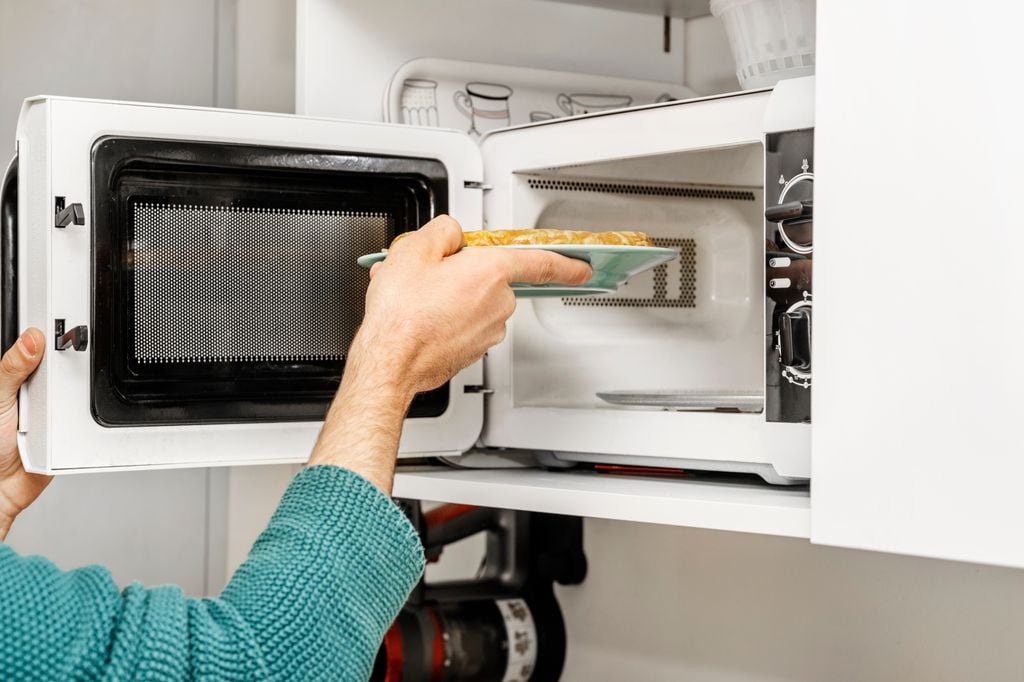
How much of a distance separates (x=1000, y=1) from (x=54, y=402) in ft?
2.65

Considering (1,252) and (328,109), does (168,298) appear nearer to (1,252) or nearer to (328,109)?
(1,252)

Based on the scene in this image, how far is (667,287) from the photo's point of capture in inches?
50.9

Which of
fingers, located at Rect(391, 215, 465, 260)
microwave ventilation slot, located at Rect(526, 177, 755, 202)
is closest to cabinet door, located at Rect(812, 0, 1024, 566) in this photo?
fingers, located at Rect(391, 215, 465, 260)

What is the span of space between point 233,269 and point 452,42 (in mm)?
472

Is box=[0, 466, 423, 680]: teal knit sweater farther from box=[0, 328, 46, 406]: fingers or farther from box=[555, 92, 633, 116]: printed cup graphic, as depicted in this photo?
box=[555, 92, 633, 116]: printed cup graphic

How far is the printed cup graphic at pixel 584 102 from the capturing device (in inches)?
56.0

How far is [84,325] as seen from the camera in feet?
3.22

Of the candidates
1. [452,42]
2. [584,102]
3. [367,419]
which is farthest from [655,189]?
[367,419]

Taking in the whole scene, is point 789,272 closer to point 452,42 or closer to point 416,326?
point 416,326

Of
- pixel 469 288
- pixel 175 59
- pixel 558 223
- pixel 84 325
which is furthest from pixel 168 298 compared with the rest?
pixel 175 59

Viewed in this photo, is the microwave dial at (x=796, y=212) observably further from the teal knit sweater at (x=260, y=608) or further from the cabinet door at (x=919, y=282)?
the teal knit sweater at (x=260, y=608)

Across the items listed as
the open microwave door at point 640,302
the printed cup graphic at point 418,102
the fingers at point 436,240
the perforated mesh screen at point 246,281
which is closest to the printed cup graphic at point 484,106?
the printed cup graphic at point 418,102

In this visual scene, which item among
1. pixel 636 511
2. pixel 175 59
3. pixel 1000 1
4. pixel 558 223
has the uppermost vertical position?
pixel 175 59

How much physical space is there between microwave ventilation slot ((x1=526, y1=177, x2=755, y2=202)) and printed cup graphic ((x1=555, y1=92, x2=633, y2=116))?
196 mm
